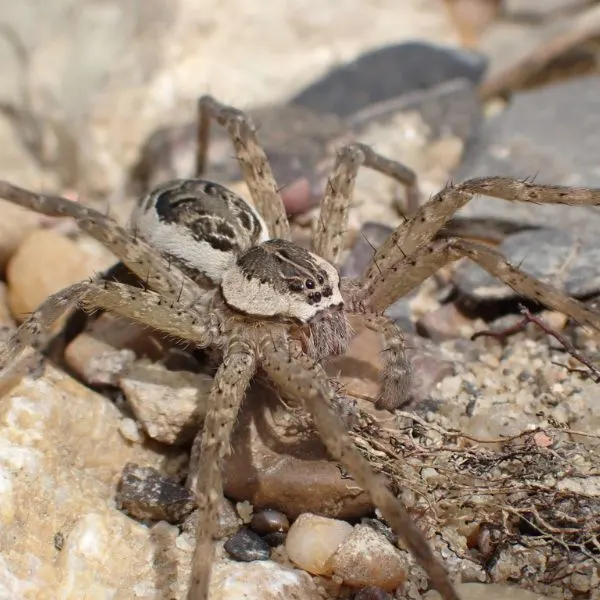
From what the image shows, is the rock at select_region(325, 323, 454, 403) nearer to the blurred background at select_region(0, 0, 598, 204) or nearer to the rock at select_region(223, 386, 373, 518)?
the rock at select_region(223, 386, 373, 518)

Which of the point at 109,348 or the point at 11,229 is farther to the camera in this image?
the point at 11,229

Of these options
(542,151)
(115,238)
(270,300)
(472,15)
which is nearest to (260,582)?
(270,300)

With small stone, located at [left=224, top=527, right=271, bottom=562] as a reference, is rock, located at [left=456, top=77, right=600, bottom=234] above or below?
above

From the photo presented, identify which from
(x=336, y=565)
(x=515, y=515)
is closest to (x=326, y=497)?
(x=336, y=565)

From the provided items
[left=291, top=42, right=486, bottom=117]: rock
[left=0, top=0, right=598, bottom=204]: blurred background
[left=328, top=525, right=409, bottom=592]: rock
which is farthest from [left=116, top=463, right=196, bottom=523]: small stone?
[left=291, top=42, right=486, bottom=117]: rock

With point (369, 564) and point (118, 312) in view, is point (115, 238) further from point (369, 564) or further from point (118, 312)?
point (369, 564)

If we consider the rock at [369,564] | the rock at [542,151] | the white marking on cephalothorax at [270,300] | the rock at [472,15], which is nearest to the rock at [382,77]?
the rock at [542,151]
